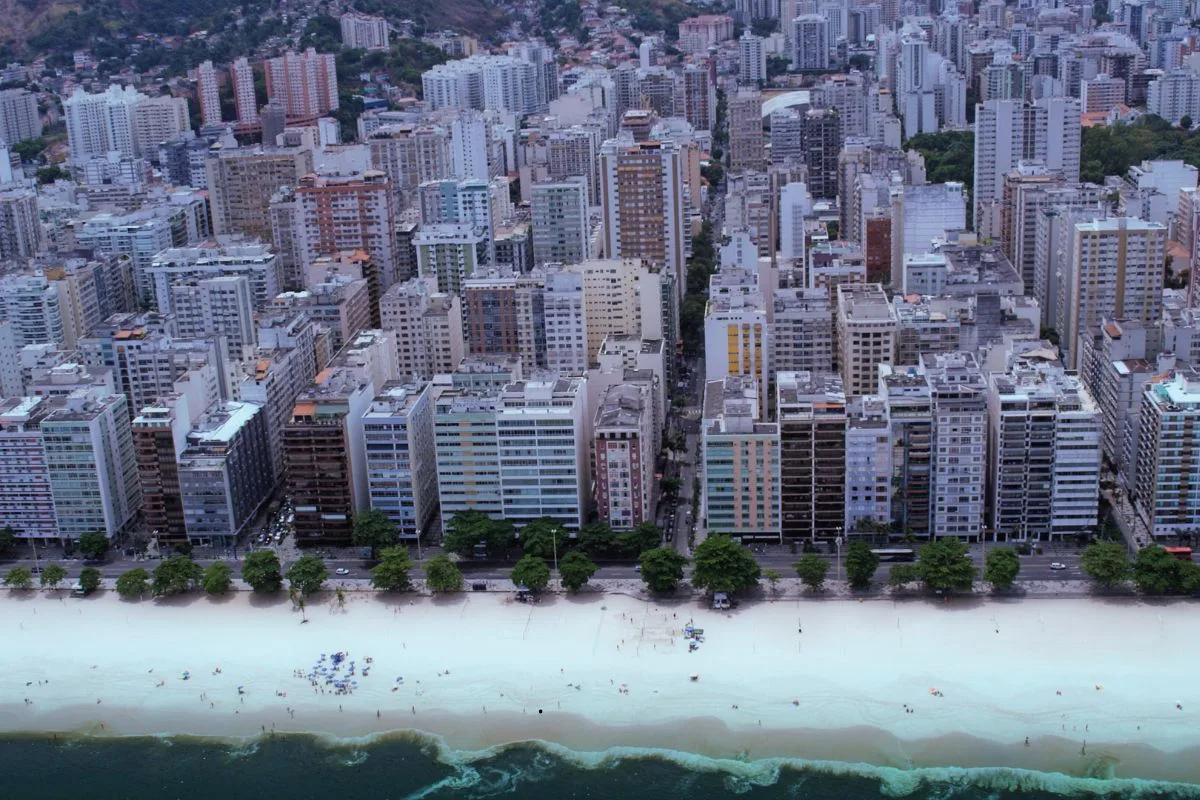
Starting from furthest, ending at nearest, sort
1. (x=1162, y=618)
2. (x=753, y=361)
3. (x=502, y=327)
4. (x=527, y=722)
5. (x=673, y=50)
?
(x=673, y=50) → (x=502, y=327) → (x=753, y=361) → (x=1162, y=618) → (x=527, y=722)

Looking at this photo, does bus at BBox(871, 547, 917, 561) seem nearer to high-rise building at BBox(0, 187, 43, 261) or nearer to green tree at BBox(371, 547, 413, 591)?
green tree at BBox(371, 547, 413, 591)

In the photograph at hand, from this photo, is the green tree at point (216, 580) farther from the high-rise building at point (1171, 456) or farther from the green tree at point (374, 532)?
the high-rise building at point (1171, 456)

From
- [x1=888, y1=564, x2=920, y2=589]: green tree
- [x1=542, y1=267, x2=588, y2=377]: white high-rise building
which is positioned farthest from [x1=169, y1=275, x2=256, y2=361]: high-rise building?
[x1=888, y1=564, x2=920, y2=589]: green tree

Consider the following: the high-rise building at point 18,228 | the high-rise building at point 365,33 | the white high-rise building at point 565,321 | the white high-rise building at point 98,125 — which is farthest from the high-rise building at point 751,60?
the white high-rise building at point 565,321

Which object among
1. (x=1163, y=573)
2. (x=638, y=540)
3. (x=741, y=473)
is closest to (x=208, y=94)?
(x=638, y=540)

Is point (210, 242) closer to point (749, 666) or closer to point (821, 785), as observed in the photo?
point (749, 666)

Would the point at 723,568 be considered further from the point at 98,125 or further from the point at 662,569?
the point at 98,125

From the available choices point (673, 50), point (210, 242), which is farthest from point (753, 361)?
point (673, 50)
